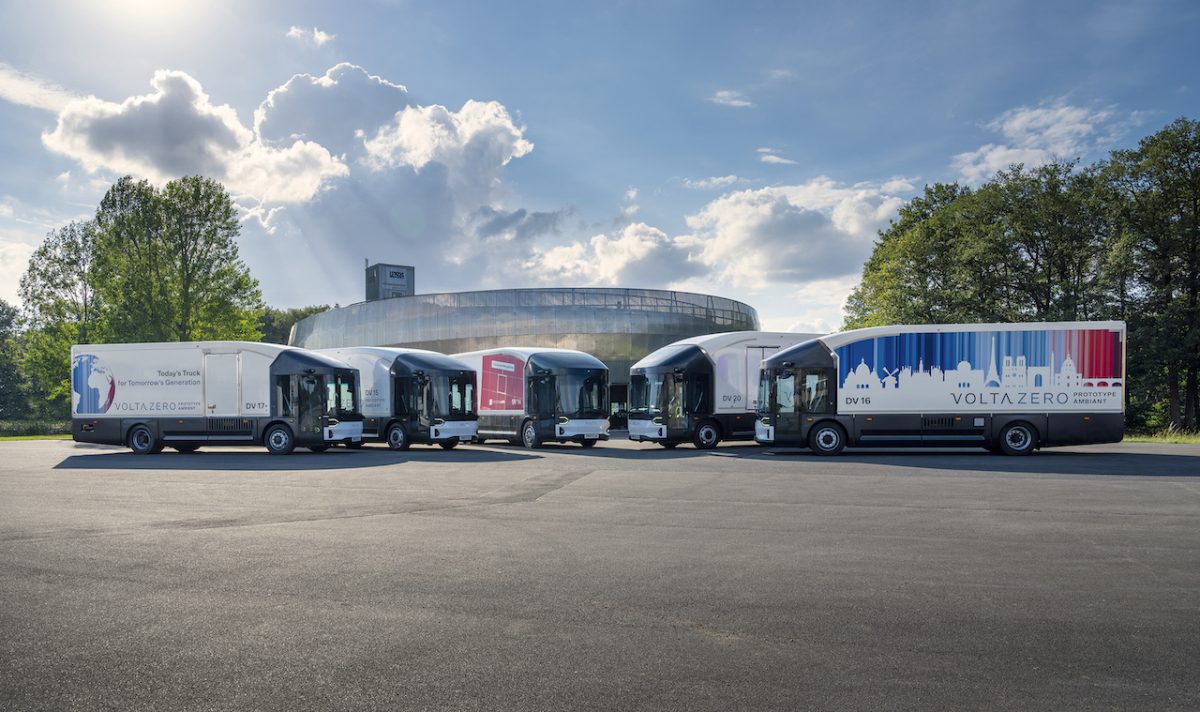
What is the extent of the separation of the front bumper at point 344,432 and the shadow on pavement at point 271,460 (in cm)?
66

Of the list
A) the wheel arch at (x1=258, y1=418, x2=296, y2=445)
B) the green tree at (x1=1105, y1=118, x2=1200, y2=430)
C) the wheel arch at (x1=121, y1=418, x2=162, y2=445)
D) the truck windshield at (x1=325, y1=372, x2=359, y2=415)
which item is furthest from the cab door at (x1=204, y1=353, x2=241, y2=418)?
the green tree at (x1=1105, y1=118, x2=1200, y2=430)

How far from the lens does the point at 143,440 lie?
24047mm

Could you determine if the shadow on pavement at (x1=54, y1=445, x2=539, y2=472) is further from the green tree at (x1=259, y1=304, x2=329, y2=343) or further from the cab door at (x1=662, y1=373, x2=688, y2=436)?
the green tree at (x1=259, y1=304, x2=329, y2=343)

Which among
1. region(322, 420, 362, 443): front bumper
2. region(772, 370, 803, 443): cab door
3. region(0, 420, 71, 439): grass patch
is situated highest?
region(772, 370, 803, 443): cab door

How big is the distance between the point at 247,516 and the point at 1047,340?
761 inches

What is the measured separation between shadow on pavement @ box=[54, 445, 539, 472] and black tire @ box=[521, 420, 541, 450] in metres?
2.27

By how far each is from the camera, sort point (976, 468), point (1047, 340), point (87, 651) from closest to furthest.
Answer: point (87, 651)
point (976, 468)
point (1047, 340)

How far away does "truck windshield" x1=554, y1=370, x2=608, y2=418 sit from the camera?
26.0 meters

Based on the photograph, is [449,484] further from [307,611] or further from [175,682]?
[175,682]

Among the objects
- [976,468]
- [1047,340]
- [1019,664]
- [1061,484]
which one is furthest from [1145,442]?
[1019,664]

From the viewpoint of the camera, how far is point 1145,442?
89.4 feet

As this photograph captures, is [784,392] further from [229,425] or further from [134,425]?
[134,425]

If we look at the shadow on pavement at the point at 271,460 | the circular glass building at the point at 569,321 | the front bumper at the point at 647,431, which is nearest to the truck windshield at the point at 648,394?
the front bumper at the point at 647,431

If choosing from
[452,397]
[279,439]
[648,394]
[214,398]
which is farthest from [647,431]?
[214,398]
